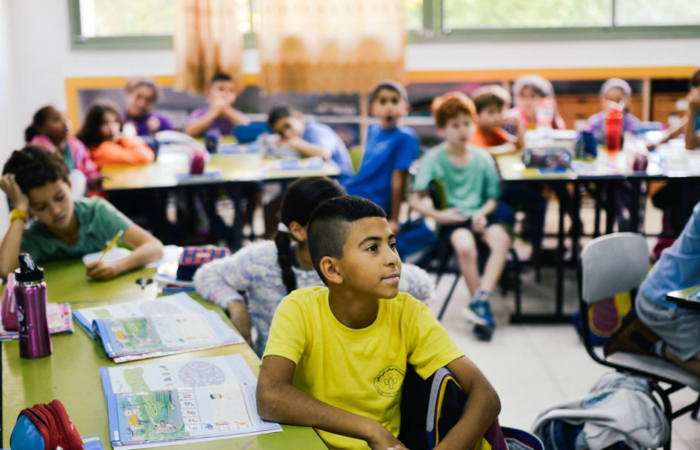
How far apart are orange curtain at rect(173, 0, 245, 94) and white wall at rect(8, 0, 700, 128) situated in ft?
0.59

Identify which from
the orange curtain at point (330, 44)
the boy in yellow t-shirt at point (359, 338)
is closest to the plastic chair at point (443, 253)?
the boy in yellow t-shirt at point (359, 338)

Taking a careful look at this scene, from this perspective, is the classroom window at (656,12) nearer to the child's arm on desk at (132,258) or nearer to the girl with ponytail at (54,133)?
the girl with ponytail at (54,133)

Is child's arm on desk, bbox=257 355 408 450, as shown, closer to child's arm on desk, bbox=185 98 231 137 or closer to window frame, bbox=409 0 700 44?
child's arm on desk, bbox=185 98 231 137

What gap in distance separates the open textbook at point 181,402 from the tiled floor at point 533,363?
1436 mm

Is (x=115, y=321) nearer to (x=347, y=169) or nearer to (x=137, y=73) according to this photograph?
(x=347, y=169)

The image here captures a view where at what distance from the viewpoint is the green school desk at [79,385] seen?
1.30m

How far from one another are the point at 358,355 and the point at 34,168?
4.50 ft

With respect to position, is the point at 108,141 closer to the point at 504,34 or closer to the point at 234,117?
the point at 234,117

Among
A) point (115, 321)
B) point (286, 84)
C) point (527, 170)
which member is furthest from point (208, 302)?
point (286, 84)

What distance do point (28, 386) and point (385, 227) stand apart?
30.1 inches

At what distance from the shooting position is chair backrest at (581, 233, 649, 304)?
2303 mm

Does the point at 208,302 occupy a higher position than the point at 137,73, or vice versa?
the point at 137,73

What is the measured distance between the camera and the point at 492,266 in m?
3.69

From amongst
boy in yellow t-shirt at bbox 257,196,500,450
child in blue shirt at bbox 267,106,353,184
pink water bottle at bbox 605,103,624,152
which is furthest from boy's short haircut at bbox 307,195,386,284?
pink water bottle at bbox 605,103,624,152
